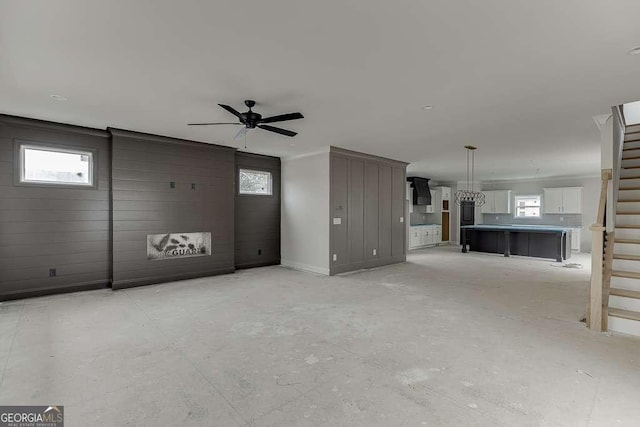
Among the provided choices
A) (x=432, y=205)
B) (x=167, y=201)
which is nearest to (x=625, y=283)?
(x=167, y=201)

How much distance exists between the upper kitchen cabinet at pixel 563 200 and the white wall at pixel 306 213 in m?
9.04

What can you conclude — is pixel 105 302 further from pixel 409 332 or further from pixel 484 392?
pixel 484 392

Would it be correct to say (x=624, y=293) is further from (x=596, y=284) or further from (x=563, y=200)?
(x=563, y=200)

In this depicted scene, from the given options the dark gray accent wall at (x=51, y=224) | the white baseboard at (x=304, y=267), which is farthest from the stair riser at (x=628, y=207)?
the dark gray accent wall at (x=51, y=224)

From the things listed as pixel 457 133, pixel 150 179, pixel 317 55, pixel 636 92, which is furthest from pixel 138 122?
pixel 636 92

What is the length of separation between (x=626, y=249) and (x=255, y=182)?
652cm

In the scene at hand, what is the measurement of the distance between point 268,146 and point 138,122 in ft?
7.59

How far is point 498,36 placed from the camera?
91.2 inches

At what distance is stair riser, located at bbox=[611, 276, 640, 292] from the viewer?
366 cm

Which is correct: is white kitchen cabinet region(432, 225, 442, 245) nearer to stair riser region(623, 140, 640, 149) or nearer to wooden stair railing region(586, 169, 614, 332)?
stair riser region(623, 140, 640, 149)

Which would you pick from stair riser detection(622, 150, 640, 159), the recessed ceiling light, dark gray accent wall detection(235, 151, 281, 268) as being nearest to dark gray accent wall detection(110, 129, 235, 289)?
dark gray accent wall detection(235, 151, 281, 268)

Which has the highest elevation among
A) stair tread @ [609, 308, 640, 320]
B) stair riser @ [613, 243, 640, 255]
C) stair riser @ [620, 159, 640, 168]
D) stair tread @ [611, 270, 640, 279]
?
stair riser @ [620, 159, 640, 168]

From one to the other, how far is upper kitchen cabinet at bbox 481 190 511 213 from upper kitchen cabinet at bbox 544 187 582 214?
3.81 ft

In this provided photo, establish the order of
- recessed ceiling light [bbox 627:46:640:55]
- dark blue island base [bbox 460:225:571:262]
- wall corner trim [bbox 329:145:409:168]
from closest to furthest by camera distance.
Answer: recessed ceiling light [bbox 627:46:640:55] < wall corner trim [bbox 329:145:409:168] < dark blue island base [bbox 460:225:571:262]
